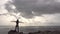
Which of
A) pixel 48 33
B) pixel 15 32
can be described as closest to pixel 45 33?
pixel 48 33

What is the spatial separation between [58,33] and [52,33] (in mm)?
1455

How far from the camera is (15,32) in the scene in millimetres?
46688

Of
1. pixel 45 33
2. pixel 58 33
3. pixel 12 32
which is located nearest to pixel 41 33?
pixel 45 33

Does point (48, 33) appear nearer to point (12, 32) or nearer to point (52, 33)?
point (52, 33)

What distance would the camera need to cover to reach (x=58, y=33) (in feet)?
146

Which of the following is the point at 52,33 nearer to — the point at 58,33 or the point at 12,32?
the point at 58,33

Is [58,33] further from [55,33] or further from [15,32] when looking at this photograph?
[15,32]

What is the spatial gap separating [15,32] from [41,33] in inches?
257

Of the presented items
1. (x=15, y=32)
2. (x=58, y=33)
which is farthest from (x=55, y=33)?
(x=15, y=32)

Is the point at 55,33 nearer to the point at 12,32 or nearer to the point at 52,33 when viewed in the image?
the point at 52,33

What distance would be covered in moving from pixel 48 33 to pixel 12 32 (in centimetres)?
891

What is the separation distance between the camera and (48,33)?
44.6 metres

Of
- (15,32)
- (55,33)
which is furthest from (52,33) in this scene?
(15,32)

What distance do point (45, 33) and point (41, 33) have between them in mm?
975
